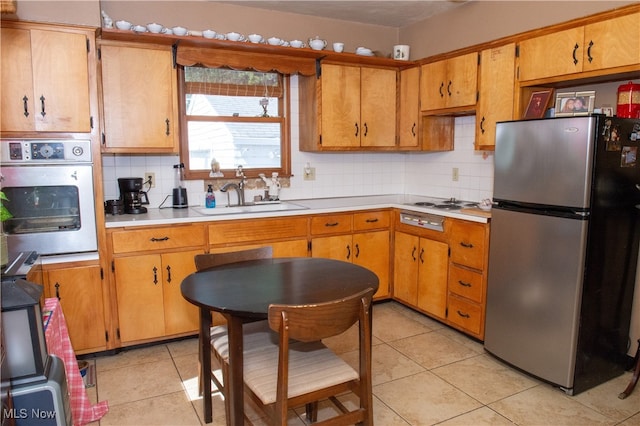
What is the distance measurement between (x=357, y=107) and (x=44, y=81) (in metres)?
2.33

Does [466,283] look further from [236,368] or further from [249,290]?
[236,368]

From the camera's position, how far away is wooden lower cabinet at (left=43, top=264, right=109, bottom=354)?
2.81 m

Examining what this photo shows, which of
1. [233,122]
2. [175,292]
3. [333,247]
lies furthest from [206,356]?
[233,122]

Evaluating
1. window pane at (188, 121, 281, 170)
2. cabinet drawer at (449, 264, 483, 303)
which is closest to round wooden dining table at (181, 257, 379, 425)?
cabinet drawer at (449, 264, 483, 303)

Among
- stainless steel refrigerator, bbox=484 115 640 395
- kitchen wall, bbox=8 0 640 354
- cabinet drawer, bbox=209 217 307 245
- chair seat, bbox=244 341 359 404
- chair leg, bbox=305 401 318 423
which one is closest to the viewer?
chair seat, bbox=244 341 359 404

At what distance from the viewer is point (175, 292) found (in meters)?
3.17

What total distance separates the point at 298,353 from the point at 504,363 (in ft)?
5.37

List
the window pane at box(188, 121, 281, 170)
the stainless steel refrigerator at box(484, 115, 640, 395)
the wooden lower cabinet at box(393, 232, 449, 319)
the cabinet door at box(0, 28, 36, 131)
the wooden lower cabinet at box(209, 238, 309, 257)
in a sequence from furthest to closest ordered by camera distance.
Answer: the window pane at box(188, 121, 281, 170) < the wooden lower cabinet at box(393, 232, 449, 319) < the wooden lower cabinet at box(209, 238, 309, 257) < the cabinet door at box(0, 28, 36, 131) < the stainless steel refrigerator at box(484, 115, 640, 395)

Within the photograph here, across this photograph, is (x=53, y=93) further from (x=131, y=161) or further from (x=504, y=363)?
(x=504, y=363)

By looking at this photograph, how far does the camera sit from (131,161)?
348 cm

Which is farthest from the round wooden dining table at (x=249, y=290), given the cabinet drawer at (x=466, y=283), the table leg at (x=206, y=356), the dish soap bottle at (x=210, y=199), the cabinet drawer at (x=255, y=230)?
the dish soap bottle at (x=210, y=199)

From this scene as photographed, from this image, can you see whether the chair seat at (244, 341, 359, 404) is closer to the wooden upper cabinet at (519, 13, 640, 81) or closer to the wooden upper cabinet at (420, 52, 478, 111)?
the wooden upper cabinet at (519, 13, 640, 81)

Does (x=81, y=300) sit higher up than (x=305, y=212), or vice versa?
(x=305, y=212)

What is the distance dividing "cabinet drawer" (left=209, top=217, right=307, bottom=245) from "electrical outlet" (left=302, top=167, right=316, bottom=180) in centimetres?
76
